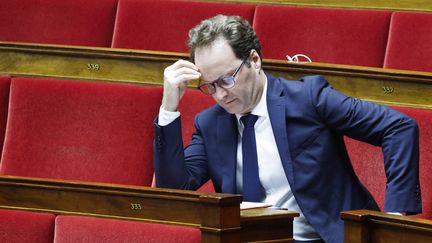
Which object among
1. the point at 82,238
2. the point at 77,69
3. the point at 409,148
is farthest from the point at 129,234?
the point at 77,69

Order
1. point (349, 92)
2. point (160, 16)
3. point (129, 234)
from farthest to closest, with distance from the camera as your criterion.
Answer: point (160, 16) → point (349, 92) → point (129, 234)

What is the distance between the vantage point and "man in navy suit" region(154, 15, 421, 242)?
49 centimetres

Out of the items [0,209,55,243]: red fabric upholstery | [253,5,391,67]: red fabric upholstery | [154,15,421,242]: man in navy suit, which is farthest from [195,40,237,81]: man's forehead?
[253,5,391,67]: red fabric upholstery

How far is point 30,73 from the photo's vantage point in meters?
0.72

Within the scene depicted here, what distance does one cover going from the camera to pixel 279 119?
50cm

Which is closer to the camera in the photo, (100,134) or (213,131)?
(213,131)

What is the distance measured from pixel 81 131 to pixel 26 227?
191 millimetres

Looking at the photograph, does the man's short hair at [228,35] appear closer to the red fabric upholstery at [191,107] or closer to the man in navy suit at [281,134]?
the man in navy suit at [281,134]

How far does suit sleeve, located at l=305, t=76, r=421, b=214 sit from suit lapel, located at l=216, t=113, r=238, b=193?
0.05m

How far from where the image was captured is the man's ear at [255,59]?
503 millimetres

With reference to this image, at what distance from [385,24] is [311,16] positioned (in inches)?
2.3

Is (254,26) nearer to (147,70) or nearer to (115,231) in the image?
(147,70)

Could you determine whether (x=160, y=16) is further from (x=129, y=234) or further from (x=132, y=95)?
(x=129, y=234)

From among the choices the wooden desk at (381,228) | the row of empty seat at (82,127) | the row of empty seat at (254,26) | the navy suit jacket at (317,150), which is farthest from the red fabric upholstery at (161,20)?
the wooden desk at (381,228)
